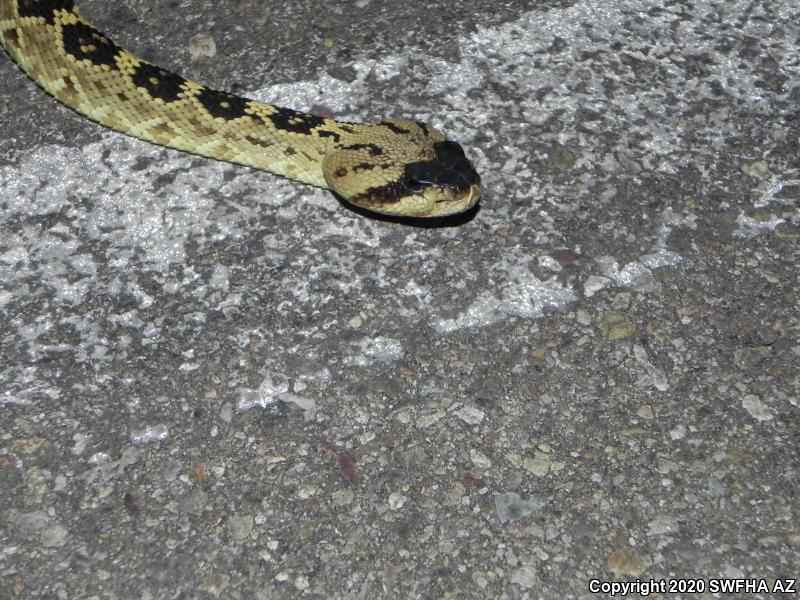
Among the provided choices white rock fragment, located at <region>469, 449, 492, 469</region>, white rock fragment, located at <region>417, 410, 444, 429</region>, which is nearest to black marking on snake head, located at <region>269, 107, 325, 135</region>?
white rock fragment, located at <region>417, 410, 444, 429</region>

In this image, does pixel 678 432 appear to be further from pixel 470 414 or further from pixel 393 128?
pixel 393 128

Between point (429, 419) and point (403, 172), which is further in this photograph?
point (403, 172)

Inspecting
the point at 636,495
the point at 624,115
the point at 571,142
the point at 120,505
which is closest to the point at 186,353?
the point at 120,505

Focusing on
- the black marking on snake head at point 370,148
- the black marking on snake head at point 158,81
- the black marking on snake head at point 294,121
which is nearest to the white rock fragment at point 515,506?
the black marking on snake head at point 370,148

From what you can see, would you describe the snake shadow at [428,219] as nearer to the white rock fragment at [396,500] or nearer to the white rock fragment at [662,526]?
the white rock fragment at [396,500]

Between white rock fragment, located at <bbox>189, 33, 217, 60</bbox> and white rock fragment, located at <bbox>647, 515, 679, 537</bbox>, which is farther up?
white rock fragment, located at <bbox>189, 33, 217, 60</bbox>

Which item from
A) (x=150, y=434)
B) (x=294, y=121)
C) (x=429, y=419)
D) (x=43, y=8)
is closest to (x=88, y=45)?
(x=43, y=8)

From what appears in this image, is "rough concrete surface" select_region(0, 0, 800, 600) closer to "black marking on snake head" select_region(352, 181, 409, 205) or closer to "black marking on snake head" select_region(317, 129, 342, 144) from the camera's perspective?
"black marking on snake head" select_region(352, 181, 409, 205)
